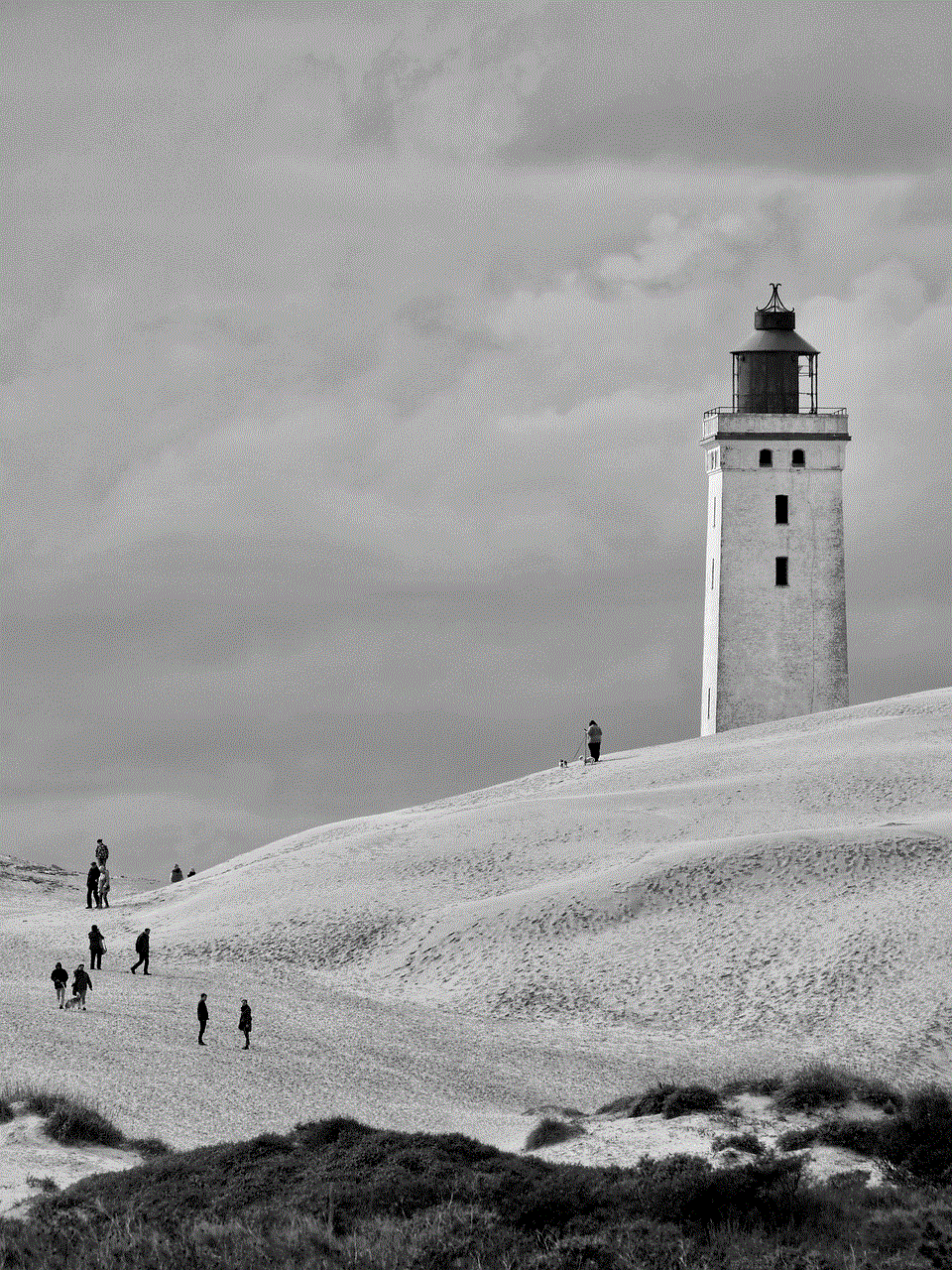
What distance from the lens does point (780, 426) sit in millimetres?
70938

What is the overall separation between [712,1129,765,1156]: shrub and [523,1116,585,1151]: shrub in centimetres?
231

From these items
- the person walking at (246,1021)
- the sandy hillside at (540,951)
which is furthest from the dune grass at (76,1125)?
the person walking at (246,1021)

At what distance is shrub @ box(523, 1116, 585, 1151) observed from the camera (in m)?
29.8

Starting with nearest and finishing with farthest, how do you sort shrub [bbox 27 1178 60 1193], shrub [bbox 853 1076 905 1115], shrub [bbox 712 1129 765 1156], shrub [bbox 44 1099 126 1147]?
shrub [bbox 27 1178 60 1193], shrub [bbox 712 1129 765 1156], shrub [bbox 44 1099 126 1147], shrub [bbox 853 1076 905 1115]

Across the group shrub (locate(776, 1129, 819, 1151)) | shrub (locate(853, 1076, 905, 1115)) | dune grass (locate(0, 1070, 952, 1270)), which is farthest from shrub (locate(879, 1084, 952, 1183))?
shrub (locate(853, 1076, 905, 1115))

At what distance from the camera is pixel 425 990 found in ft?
137

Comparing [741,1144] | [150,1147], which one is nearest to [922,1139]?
[741,1144]

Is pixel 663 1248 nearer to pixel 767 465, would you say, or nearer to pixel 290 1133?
pixel 290 1133

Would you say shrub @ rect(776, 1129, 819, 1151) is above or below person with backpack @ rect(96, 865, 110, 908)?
below

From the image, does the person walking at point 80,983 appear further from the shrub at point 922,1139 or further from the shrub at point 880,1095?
the shrub at point 922,1139

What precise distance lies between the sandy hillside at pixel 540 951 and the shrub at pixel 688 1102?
7.70 ft

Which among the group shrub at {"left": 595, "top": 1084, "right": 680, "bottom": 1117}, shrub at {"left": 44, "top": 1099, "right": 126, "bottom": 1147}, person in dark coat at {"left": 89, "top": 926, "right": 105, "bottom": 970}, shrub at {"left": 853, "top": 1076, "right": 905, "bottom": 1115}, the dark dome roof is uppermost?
the dark dome roof

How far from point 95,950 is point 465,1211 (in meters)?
20.3

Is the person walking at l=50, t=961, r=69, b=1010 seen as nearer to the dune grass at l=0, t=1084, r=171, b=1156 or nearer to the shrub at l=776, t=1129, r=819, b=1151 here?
the dune grass at l=0, t=1084, r=171, b=1156
